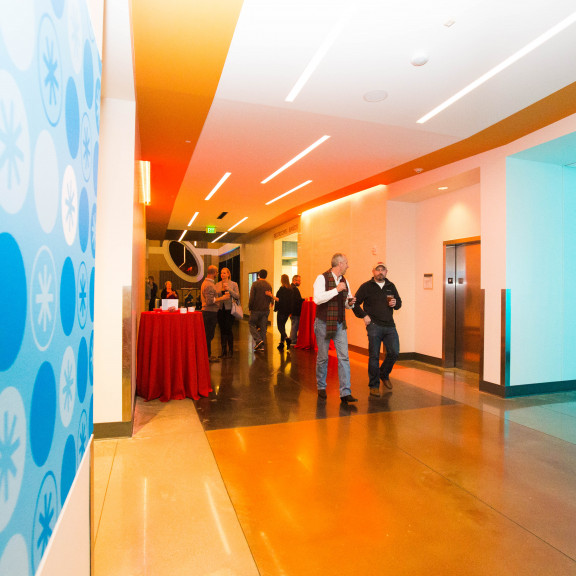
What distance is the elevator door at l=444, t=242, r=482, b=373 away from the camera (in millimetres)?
6668

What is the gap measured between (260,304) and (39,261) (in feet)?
22.5

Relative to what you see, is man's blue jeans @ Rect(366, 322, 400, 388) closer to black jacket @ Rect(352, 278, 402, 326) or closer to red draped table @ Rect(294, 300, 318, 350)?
black jacket @ Rect(352, 278, 402, 326)

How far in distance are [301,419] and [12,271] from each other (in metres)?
3.60

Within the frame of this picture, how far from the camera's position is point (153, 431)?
363 centimetres

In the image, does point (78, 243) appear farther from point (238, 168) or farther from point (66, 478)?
point (238, 168)

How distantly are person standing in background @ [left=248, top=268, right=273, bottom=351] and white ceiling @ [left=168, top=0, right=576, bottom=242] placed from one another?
2354 mm

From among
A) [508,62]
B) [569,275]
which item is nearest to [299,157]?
[508,62]

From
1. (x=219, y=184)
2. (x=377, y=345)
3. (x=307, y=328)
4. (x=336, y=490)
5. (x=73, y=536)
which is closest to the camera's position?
(x=73, y=536)

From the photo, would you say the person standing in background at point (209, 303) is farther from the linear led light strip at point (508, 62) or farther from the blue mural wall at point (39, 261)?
the blue mural wall at point (39, 261)

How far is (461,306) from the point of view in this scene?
271 inches

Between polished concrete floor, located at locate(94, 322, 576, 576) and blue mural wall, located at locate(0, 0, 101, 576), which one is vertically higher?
blue mural wall, located at locate(0, 0, 101, 576)

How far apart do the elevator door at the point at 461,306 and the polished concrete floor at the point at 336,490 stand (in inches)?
86.6

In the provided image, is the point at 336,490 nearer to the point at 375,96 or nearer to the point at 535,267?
the point at 375,96

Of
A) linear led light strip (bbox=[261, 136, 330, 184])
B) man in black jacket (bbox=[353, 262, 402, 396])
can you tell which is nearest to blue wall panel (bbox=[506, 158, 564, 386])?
man in black jacket (bbox=[353, 262, 402, 396])
